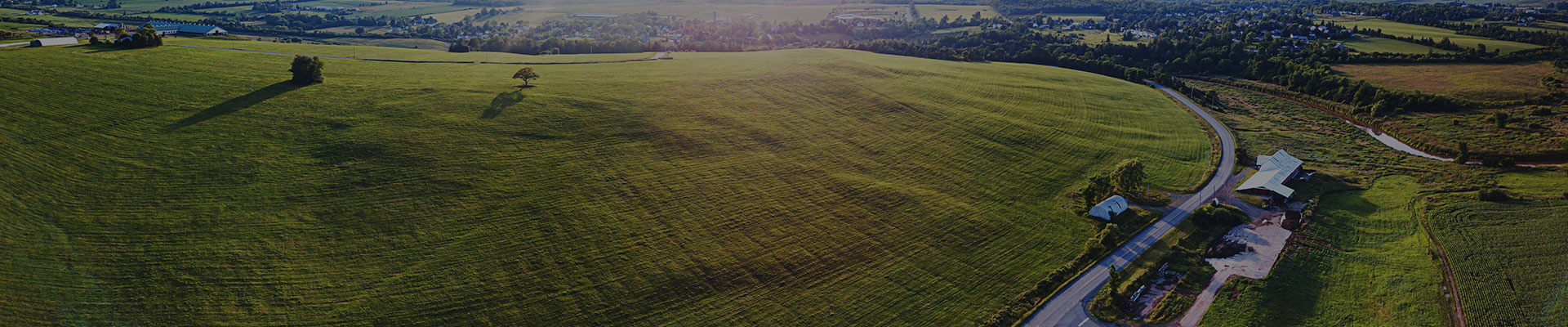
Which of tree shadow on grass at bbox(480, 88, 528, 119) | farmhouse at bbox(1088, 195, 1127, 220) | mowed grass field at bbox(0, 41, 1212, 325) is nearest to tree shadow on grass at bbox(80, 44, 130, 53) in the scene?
mowed grass field at bbox(0, 41, 1212, 325)

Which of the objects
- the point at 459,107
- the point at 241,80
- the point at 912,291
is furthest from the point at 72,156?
the point at 912,291

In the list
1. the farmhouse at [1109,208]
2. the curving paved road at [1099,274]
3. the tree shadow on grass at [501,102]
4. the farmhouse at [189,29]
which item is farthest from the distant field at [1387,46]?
the farmhouse at [189,29]

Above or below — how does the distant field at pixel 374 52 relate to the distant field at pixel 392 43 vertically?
below

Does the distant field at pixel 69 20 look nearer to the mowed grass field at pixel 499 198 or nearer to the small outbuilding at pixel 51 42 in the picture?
the small outbuilding at pixel 51 42

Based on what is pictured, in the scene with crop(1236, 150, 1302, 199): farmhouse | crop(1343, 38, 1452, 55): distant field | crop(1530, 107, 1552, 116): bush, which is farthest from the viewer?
crop(1343, 38, 1452, 55): distant field

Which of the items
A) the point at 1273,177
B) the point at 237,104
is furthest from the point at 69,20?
the point at 1273,177

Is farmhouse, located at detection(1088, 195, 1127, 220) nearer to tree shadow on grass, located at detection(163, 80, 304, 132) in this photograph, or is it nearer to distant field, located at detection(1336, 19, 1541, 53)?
tree shadow on grass, located at detection(163, 80, 304, 132)
